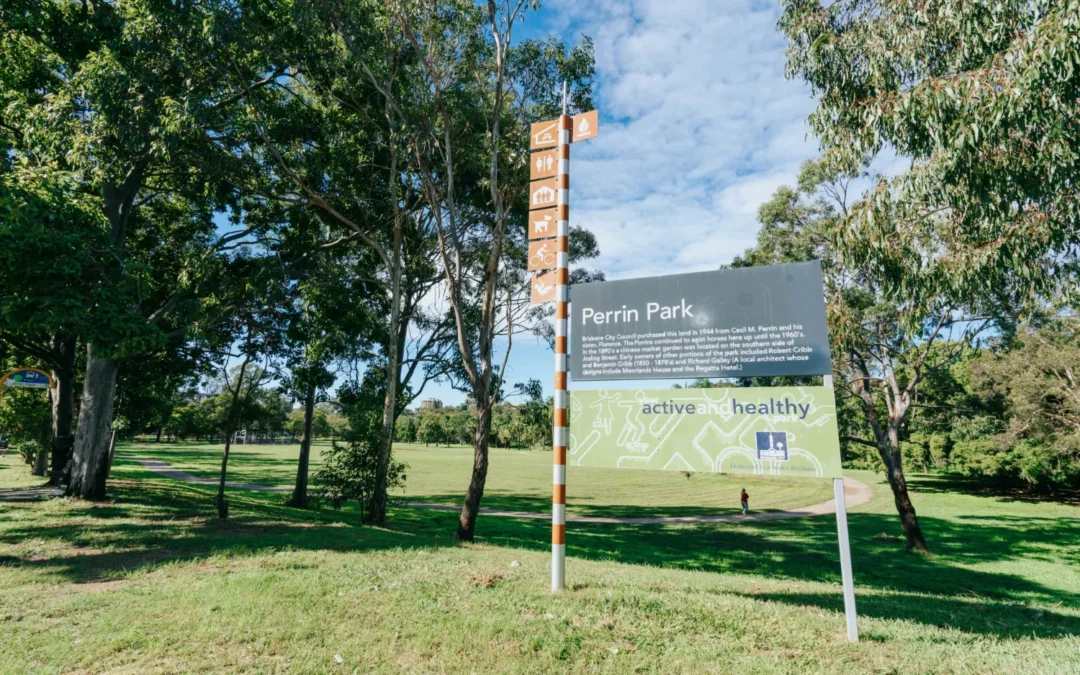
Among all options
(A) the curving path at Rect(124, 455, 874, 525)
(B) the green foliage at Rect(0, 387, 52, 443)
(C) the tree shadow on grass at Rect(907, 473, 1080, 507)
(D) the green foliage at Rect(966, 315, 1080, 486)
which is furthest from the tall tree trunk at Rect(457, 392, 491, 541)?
(C) the tree shadow on grass at Rect(907, 473, 1080, 507)

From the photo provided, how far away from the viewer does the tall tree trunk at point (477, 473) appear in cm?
1291

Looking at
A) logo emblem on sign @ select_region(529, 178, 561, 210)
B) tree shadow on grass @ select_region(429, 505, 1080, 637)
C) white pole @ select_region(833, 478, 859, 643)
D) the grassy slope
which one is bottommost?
the grassy slope

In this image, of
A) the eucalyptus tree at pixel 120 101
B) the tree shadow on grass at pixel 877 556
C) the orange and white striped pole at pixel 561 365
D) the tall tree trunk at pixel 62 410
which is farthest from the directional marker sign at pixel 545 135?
the tall tree trunk at pixel 62 410

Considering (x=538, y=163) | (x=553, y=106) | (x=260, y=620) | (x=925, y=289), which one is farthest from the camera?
(x=553, y=106)

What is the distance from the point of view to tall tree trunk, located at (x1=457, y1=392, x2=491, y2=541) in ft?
42.3

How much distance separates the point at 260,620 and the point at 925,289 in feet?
36.5

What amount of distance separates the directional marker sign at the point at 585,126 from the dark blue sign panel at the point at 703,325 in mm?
1873

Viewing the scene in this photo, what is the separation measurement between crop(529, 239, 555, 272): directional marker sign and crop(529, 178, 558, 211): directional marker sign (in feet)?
1.56

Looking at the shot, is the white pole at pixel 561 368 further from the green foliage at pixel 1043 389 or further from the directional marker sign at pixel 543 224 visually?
the green foliage at pixel 1043 389

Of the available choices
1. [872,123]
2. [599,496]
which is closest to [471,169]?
[872,123]

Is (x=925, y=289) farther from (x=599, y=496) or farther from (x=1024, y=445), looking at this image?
(x=1024, y=445)

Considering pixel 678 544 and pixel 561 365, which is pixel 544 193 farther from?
pixel 678 544

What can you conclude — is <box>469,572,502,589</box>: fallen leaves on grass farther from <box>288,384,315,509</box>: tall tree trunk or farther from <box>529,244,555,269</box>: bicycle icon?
<box>288,384,315,509</box>: tall tree trunk

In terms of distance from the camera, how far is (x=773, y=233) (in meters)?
19.2
